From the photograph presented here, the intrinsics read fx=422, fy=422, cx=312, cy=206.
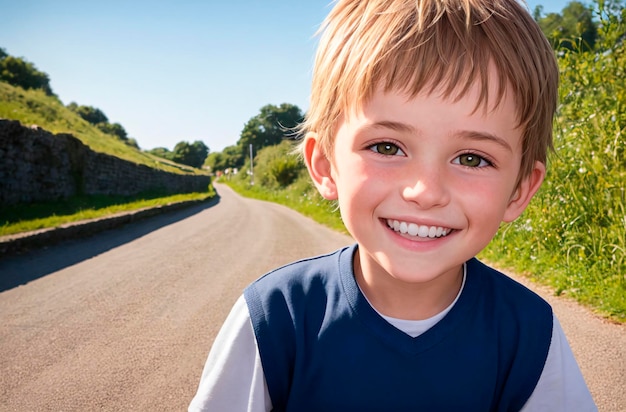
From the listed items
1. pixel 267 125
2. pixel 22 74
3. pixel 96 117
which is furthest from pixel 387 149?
pixel 96 117

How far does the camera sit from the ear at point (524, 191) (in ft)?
4.33

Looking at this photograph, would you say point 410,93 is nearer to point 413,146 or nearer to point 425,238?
point 413,146

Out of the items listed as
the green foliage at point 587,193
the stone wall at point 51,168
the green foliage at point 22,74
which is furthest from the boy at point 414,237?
the green foliage at point 22,74

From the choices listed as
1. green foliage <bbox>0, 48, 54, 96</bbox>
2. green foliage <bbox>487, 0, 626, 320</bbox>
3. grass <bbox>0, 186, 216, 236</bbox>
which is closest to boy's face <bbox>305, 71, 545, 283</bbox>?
A: green foliage <bbox>487, 0, 626, 320</bbox>

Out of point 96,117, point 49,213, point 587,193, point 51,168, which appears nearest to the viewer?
point 587,193

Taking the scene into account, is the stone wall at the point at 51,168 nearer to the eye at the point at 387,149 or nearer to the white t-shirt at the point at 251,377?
the white t-shirt at the point at 251,377

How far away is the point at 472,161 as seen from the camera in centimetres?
112

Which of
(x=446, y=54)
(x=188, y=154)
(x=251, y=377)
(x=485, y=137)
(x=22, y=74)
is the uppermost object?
(x=22, y=74)

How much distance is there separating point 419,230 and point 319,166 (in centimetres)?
44

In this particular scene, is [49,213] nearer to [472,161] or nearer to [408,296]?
[408,296]

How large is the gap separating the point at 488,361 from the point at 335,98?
913 mm

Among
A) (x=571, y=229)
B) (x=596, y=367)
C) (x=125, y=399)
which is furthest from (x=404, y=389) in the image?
(x=571, y=229)

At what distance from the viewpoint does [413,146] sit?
1.04 meters

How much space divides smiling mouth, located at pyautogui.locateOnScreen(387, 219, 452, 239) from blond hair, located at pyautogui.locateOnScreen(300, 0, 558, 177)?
1.09 ft
